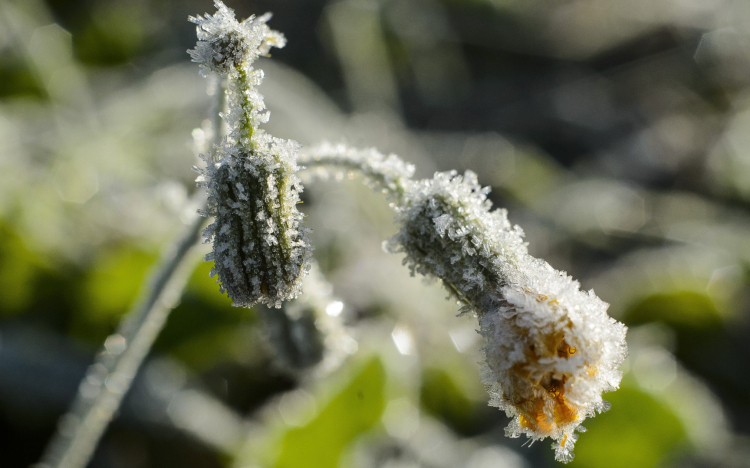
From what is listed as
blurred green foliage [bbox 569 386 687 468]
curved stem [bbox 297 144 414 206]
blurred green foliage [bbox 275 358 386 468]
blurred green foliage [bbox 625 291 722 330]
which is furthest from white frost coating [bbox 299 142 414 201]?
blurred green foliage [bbox 625 291 722 330]

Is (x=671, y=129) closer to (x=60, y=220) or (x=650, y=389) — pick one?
(x=650, y=389)

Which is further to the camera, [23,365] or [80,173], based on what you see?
[80,173]

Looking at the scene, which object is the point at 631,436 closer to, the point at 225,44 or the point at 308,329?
the point at 308,329

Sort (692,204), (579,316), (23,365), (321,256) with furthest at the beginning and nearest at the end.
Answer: (692,204), (321,256), (23,365), (579,316)

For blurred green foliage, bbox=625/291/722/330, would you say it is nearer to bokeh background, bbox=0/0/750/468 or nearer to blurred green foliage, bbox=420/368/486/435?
bokeh background, bbox=0/0/750/468

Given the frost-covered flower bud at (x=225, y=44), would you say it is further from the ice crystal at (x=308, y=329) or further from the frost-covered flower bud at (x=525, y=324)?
the ice crystal at (x=308, y=329)

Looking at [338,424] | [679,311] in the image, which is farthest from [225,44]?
[679,311]

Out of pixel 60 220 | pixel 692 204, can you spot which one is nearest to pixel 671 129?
pixel 692 204
